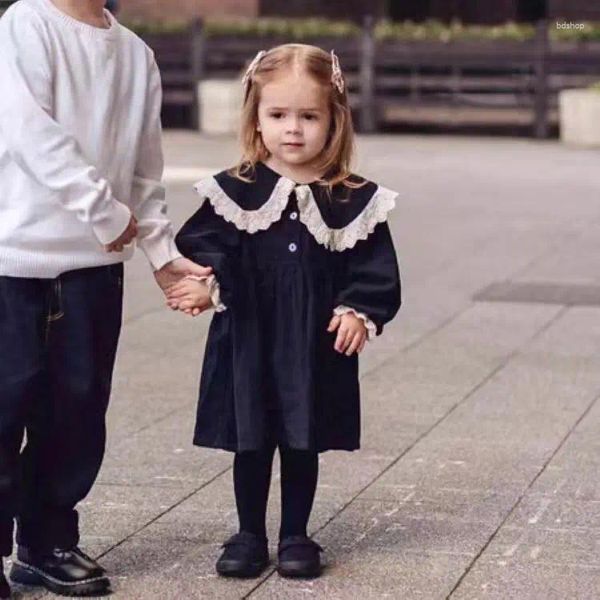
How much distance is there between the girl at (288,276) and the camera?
4.86 meters

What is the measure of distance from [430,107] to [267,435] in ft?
65.1

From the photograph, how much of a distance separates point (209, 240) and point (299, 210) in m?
0.26

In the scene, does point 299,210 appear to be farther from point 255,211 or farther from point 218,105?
point 218,105

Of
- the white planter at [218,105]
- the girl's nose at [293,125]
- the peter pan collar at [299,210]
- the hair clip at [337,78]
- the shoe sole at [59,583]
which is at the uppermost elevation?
the hair clip at [337,78]

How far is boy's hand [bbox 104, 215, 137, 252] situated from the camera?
4520 millimetres

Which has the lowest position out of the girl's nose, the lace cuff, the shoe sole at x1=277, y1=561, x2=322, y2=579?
the shoe sole at x1=277, y1=561, x2=322, y2=579

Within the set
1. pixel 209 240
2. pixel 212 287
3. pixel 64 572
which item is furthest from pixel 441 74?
pixel 64 572

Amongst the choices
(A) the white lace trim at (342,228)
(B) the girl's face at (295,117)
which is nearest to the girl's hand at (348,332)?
(A) the white lace trim at (342,228)

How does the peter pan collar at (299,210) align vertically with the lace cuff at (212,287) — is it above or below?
above

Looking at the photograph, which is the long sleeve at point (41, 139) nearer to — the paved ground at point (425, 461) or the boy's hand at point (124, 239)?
the boy's hand at point (124, 239)

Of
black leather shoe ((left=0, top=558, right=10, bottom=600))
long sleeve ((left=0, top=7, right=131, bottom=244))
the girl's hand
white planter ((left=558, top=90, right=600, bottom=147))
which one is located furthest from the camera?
white planter ((left=558, top=90, right=600, bottom=147))

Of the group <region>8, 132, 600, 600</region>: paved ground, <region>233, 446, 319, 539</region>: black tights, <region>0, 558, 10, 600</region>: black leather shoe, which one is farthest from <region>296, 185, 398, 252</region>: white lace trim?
<region>0, 558, 10, 600</region>: black leather shoe

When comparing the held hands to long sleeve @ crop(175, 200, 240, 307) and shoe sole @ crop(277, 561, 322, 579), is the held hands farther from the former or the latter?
shoe sole @ crop(277, 561, 322, 579)

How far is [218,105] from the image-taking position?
24.7m
